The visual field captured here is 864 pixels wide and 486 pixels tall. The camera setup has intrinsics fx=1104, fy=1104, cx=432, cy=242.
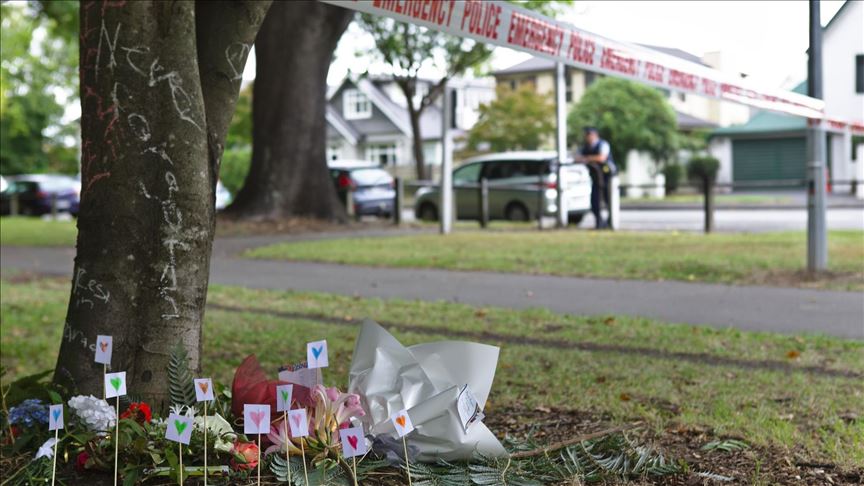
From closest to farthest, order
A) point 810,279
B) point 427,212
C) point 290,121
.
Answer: point 810,279, point 290,121, point 427,212

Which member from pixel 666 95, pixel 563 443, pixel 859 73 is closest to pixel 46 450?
pixel 563 443

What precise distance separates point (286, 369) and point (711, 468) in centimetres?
156

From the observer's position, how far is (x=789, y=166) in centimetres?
5853

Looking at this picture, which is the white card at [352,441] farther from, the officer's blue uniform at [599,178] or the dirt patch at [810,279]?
the officer's blue uniform at [599,178]

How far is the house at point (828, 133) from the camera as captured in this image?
10.3 m

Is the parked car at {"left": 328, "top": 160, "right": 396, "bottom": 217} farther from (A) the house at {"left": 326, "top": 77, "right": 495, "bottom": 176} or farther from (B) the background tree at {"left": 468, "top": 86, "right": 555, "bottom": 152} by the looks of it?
(A) the house at {"left": 326, "top": 77, "right": 495, "bottom": 176}

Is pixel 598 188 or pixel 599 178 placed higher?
pixel 599 178

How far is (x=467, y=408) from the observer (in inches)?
146

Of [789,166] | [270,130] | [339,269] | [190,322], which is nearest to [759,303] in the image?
[339,269]

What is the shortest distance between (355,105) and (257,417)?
7418cm

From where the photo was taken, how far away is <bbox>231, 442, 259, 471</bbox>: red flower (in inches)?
145

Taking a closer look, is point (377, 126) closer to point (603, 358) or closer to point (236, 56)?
point (603, 358)

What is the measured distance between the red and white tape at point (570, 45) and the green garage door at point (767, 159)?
51476mm

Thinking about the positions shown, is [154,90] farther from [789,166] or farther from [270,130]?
[789,166]
